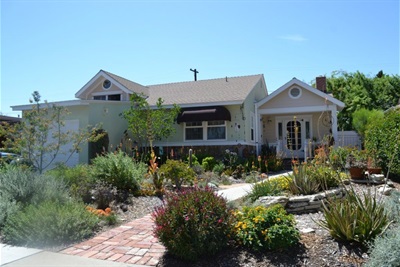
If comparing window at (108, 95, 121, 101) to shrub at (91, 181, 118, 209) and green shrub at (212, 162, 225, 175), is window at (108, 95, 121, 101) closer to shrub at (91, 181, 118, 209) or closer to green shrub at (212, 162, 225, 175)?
green shrub at (212, 162, 225, 175)

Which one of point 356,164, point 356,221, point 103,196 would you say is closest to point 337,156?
point 356,164

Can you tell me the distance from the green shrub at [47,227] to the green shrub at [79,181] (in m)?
1.63

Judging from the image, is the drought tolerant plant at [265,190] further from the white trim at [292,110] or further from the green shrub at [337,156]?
the white trim at [292,110]

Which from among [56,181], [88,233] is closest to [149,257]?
[88,233]

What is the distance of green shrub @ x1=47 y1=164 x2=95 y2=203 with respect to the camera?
799 centimetres

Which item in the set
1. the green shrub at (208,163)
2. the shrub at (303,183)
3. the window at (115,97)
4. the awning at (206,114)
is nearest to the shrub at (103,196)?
the shrub at (303,183)

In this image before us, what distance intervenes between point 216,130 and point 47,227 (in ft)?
44.5

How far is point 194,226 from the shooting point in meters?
4.64

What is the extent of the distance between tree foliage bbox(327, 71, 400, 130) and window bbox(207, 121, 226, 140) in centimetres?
1149

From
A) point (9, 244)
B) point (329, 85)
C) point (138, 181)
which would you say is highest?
point (329, 85)

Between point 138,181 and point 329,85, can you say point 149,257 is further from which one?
point 329,85

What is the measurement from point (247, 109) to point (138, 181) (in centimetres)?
1105

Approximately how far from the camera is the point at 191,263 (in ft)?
15.3

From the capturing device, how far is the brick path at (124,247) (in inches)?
193
